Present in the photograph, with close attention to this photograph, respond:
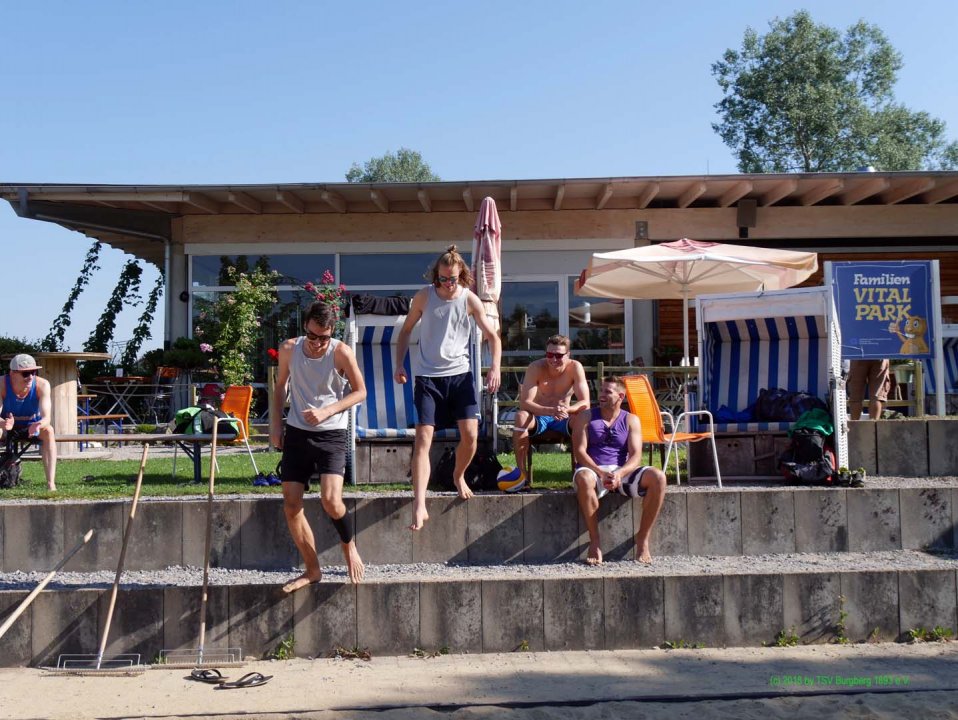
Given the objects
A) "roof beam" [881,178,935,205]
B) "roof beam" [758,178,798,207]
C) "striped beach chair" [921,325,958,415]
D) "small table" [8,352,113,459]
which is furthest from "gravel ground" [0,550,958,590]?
"roof beam" [881,178,935,205]

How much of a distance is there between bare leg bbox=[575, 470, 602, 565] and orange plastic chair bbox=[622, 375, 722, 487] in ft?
4.05

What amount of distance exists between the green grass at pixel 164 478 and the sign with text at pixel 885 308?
216cm

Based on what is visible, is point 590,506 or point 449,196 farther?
point 449,196

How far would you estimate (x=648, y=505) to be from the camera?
5.97 meters

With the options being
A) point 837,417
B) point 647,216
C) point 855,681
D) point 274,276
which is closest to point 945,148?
point 647,216

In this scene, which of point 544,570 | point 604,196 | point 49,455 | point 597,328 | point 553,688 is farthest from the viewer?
point 597,328

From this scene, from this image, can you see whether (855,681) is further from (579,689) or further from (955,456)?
(955,456)

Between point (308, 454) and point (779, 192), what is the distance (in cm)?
994

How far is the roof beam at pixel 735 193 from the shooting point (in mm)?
12867

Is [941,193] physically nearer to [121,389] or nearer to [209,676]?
[121,389]

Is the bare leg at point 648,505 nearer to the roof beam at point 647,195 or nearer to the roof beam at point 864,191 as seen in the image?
the roof beam at point 647,195

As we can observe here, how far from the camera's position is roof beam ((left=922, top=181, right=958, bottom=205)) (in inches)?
520

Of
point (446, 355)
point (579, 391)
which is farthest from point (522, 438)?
point (446, 355)

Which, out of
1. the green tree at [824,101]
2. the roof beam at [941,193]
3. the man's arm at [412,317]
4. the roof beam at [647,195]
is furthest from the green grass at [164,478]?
the green tree at [824,101]
